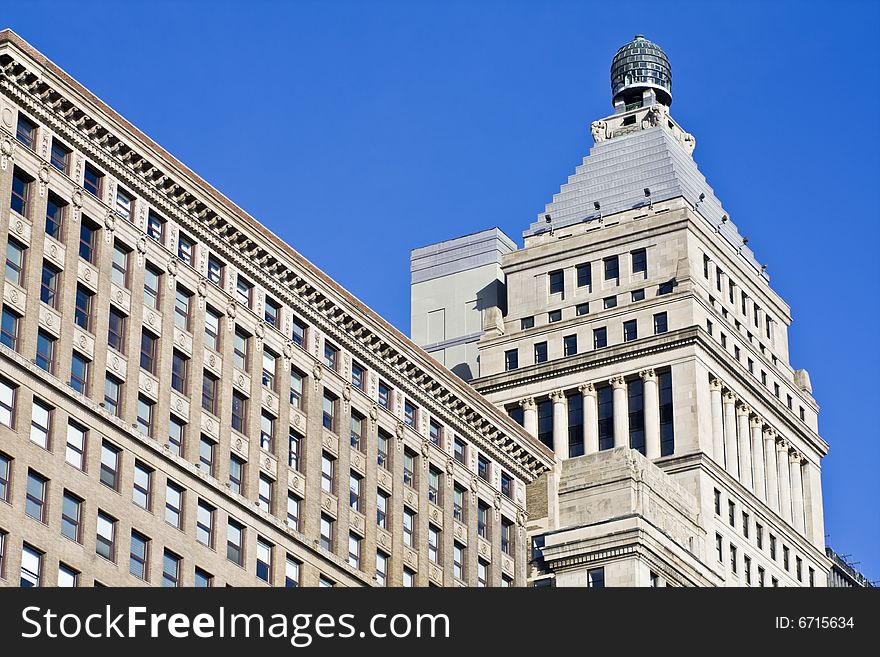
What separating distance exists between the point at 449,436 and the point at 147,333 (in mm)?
26883

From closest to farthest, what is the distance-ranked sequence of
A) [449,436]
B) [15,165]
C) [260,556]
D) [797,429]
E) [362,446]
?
1. [15,165]
2. [260,556]
3. [362,446]
4. [449,436]
5. [797,429]

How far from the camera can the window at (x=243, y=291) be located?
363 feet

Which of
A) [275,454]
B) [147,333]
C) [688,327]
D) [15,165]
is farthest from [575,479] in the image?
[15,165]

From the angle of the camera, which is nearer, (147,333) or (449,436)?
(147,333)

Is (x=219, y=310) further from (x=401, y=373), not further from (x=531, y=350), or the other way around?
(x=531, y=350)

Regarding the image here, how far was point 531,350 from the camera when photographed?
154625mm

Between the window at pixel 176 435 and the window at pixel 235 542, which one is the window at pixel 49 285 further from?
the window at pixel 235 542

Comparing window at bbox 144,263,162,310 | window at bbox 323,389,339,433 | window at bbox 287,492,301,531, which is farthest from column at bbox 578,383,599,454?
window at bbox 144,263,162,310

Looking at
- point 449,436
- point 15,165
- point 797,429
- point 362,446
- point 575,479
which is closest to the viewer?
point 15,165

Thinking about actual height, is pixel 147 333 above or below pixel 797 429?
below

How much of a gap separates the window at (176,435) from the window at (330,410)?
40.9ft

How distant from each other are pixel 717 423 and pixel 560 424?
10650mm

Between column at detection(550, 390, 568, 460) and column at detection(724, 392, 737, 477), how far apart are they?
10686 mm

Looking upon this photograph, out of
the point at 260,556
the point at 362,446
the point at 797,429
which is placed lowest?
the point at 260,556
